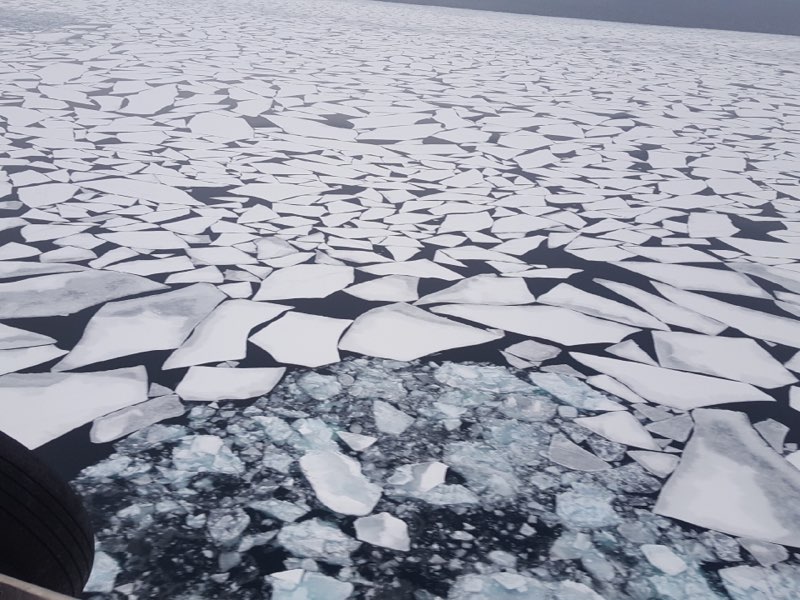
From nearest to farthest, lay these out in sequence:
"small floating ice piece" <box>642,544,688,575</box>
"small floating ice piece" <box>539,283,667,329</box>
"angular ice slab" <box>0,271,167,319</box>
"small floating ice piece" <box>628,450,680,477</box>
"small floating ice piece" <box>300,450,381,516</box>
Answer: "small floating ice piece" <box>642,544,688,575</box>, "small floating ice piece" <box>300,450,381,516</box>, "small floating ice piece" <box>628,450,680,477</box>, "angular ice slab" <box>0,271,167,319</box>, "small floating ice piece" <box>539,283,667,329</box>

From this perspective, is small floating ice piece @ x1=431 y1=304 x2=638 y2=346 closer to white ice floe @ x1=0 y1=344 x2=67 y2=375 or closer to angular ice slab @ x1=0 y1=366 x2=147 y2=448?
angular ice slab @ x1=0 y1=366 x2=147 y2=448

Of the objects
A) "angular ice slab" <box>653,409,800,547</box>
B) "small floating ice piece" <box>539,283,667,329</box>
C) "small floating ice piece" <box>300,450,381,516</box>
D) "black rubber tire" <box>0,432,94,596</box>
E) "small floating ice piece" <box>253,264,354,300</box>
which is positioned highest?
"black rubber tire" <box>0,432,94,596</box>

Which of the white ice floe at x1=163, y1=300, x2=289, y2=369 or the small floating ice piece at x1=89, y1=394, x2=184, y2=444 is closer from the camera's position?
the small floating ice piece at x1=89, y1=394, x2=184, y2=444

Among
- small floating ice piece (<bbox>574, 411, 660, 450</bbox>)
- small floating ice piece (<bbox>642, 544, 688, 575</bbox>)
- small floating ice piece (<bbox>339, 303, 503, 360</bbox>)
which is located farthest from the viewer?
small floating ice piece (<bbox>339, 303, 503, 360</bbox>)

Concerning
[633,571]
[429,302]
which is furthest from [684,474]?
[429,302]

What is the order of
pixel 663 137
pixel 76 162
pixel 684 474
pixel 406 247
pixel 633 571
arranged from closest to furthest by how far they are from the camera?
pixel 633 571 < pixel 684 474 < pixel 406 247 < pixel 76 162 < pixel 663 137

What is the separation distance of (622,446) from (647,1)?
14.6 m

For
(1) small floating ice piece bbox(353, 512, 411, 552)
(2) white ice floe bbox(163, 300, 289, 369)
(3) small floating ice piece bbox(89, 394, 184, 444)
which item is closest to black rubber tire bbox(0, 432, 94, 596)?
(1) small floating ice piece bbox(353, 512, 411, 552)

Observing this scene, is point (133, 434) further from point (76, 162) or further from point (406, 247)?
point (76, 162)

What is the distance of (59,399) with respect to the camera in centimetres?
198

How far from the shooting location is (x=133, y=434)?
1865mm

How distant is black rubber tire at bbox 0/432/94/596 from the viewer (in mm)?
1062

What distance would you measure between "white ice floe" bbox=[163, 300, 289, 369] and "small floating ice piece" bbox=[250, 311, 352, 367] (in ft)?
0.16

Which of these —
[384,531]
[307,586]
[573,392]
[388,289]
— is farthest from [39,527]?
[388,289]
